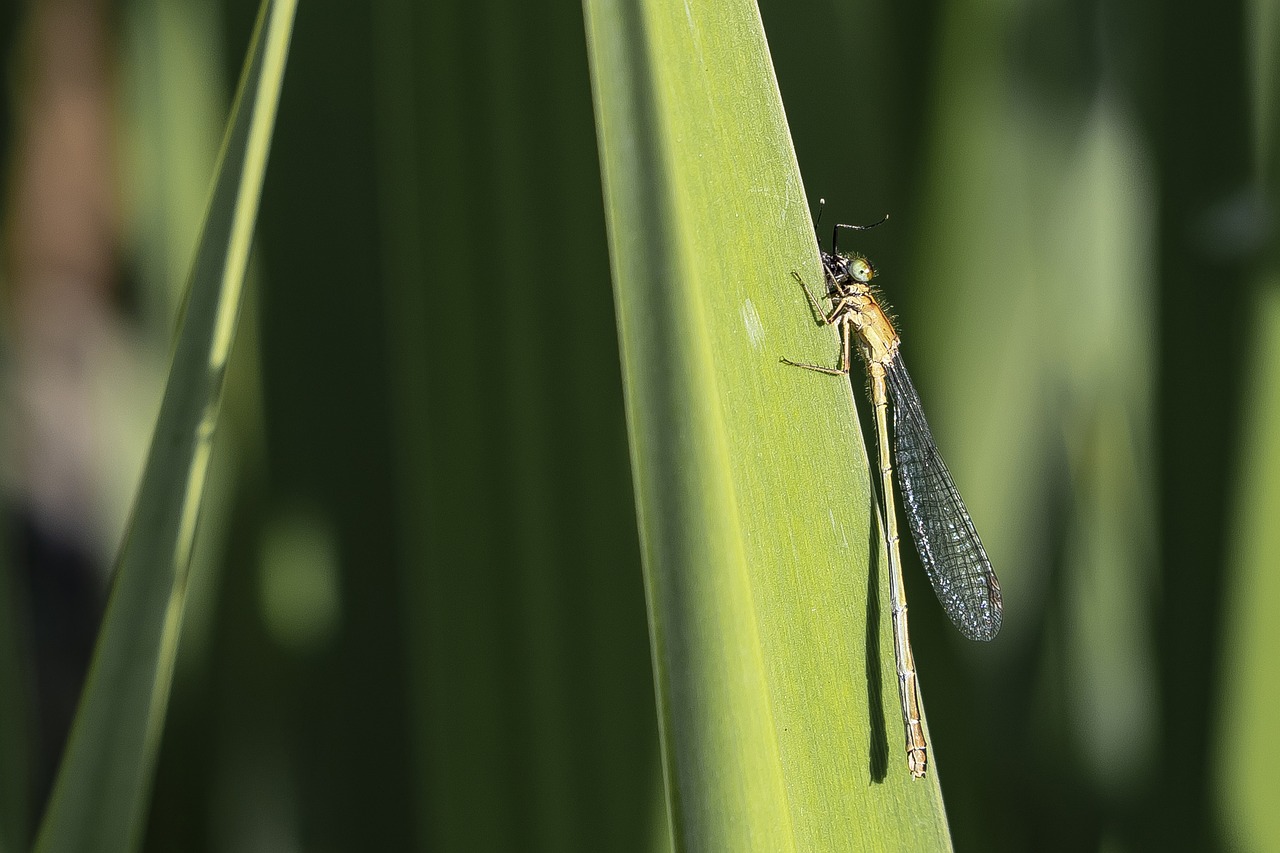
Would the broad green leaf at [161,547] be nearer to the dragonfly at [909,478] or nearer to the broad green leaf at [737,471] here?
the broad green leaf at [737,471]

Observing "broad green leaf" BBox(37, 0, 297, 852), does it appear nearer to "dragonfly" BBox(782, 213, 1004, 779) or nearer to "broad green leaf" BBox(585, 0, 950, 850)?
"broad green leaf" BBox(585, 0, 950, 850)

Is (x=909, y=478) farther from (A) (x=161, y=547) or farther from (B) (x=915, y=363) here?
(A) (x=161, y=547)

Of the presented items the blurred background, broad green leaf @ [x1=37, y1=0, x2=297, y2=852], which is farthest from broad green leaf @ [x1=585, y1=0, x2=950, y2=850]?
the blurred background

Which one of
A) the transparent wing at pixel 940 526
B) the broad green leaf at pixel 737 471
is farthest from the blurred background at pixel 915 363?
the broad green leaf at pixel 737 471

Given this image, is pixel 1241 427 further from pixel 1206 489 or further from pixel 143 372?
pixel 143 372

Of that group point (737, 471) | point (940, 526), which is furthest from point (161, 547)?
point (940, 526)

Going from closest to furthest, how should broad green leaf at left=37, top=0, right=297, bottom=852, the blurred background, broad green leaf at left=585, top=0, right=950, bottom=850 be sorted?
1. broad green leaf at left=585, top=0, right=950, bottom=850
2. broad green leaf at left=37, top=0, right=297, bottom=852
3. the blurred background
